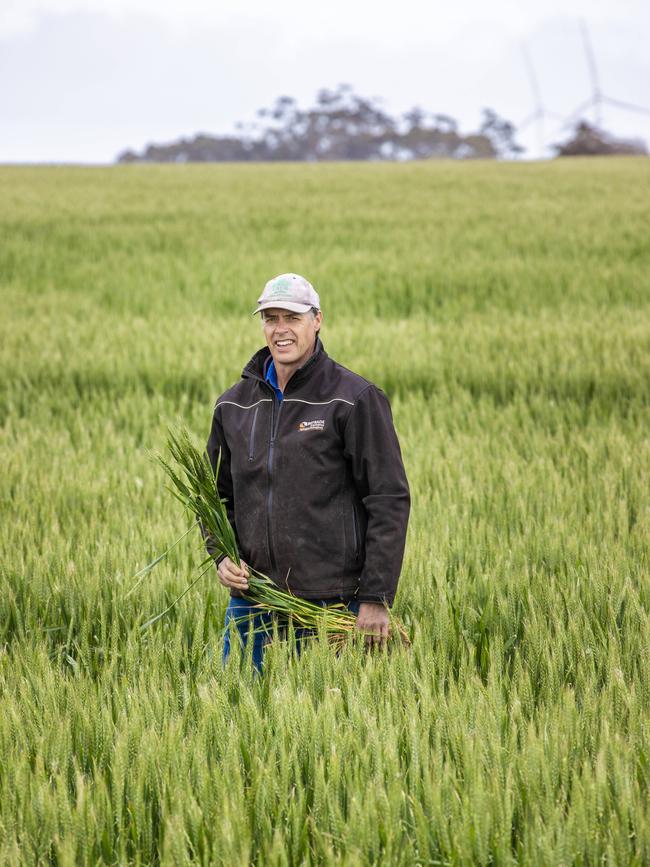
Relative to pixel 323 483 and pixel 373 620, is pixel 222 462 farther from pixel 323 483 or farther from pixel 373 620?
pixel 373 620

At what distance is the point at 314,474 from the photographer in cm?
257

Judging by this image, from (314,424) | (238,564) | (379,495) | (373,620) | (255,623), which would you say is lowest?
(255,623)

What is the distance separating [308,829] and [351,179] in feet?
76.9

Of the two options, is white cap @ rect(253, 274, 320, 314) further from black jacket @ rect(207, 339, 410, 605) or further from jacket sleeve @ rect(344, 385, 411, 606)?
jacket sleeve @ rect(344, 385, 411, 606)

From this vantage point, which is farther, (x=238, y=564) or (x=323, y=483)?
(x=238, y=564)

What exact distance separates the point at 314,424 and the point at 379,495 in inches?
10.9

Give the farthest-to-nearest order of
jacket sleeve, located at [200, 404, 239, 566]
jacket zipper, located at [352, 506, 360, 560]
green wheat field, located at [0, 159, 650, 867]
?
jacket sleeve, located at [200, 404, 239, 566] → jacket zipper, located at [352, 506, 360, 560] → green wheat field, located at [0, 159, 650, 867]

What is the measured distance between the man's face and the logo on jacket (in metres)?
0.19

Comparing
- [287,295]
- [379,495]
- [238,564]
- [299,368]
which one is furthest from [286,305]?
[238,564]

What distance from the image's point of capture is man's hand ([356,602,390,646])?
2531 millimetres

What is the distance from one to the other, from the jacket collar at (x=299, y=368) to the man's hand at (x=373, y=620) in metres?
0.68

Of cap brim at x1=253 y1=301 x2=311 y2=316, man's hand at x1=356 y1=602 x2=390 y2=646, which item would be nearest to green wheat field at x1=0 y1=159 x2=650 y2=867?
man's hand at x1=356 y1=602 x2=390 y2=646

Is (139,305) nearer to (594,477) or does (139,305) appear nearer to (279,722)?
(594,477)

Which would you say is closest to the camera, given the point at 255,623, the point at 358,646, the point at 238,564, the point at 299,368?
the point at 358,646
